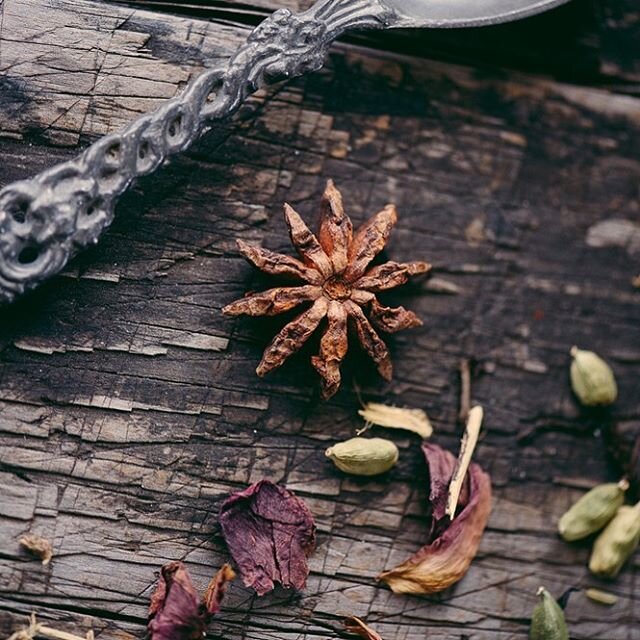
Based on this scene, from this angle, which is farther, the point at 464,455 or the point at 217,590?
the point at 464,455

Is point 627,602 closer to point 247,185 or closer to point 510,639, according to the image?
point 510,639

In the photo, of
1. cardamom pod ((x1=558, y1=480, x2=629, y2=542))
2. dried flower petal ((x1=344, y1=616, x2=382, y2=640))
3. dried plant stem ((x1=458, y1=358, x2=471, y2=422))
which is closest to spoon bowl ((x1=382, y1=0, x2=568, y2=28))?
dried plant stem ((x1=458, y1=358, x2=471, y2=422))

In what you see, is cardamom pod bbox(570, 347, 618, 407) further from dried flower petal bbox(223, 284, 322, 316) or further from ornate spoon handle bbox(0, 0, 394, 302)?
ornate spoon handle bbox(0, 0, 394, 302)

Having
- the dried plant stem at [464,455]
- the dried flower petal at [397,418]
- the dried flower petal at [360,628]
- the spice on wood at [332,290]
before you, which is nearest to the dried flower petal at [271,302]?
the spice on wood at [332,290]

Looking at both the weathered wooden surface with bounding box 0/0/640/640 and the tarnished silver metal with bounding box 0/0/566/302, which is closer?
the tarnished silver metal with bounding box 0/0/566/302

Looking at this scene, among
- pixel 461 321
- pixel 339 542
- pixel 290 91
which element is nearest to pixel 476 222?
pixel 461 321

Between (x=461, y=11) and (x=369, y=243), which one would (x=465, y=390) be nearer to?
(x=369, y=243)

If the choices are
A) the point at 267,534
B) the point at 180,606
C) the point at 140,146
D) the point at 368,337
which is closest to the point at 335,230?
the point at 368,337
